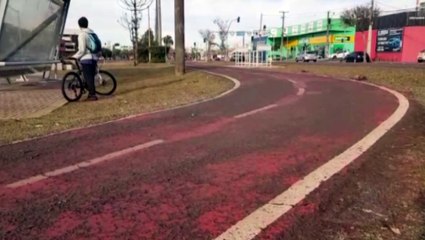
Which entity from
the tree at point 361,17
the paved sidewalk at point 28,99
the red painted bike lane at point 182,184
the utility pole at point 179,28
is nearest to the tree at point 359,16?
the tree at point 361,17

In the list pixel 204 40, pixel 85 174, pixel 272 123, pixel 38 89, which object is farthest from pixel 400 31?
pixel 85 174

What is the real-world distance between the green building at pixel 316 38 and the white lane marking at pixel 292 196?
81.1 meters

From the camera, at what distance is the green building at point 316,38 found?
3669 inches

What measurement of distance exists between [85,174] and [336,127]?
178 inches

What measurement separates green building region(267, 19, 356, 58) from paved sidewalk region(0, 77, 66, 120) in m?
70.5

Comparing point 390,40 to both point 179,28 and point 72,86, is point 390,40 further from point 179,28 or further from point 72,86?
point 72,86

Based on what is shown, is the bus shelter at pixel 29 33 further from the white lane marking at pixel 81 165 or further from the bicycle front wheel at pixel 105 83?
the white lane marking at pixel 81 165

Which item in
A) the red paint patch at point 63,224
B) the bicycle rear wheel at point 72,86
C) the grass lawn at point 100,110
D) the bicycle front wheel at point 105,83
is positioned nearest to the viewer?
the red paint patch at point 63,224

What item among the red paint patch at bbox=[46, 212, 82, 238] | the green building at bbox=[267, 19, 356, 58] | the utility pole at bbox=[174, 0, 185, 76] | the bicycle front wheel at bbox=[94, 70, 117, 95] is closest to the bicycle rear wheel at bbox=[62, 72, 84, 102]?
the bicycle front wheel at bbox=[94, 70, 117, 95]

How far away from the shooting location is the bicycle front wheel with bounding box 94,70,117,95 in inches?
556

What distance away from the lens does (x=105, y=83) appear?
47.5 feet

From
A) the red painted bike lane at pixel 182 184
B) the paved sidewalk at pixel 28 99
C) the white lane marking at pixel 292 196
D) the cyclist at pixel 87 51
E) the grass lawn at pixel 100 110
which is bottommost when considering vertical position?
the paved sidewalk at pixel 28 99

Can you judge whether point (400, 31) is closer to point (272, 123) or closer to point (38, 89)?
point (38, 89)

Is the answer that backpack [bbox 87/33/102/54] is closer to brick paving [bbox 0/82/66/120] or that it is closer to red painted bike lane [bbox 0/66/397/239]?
brick paving [bbox 0/82/66/120]
